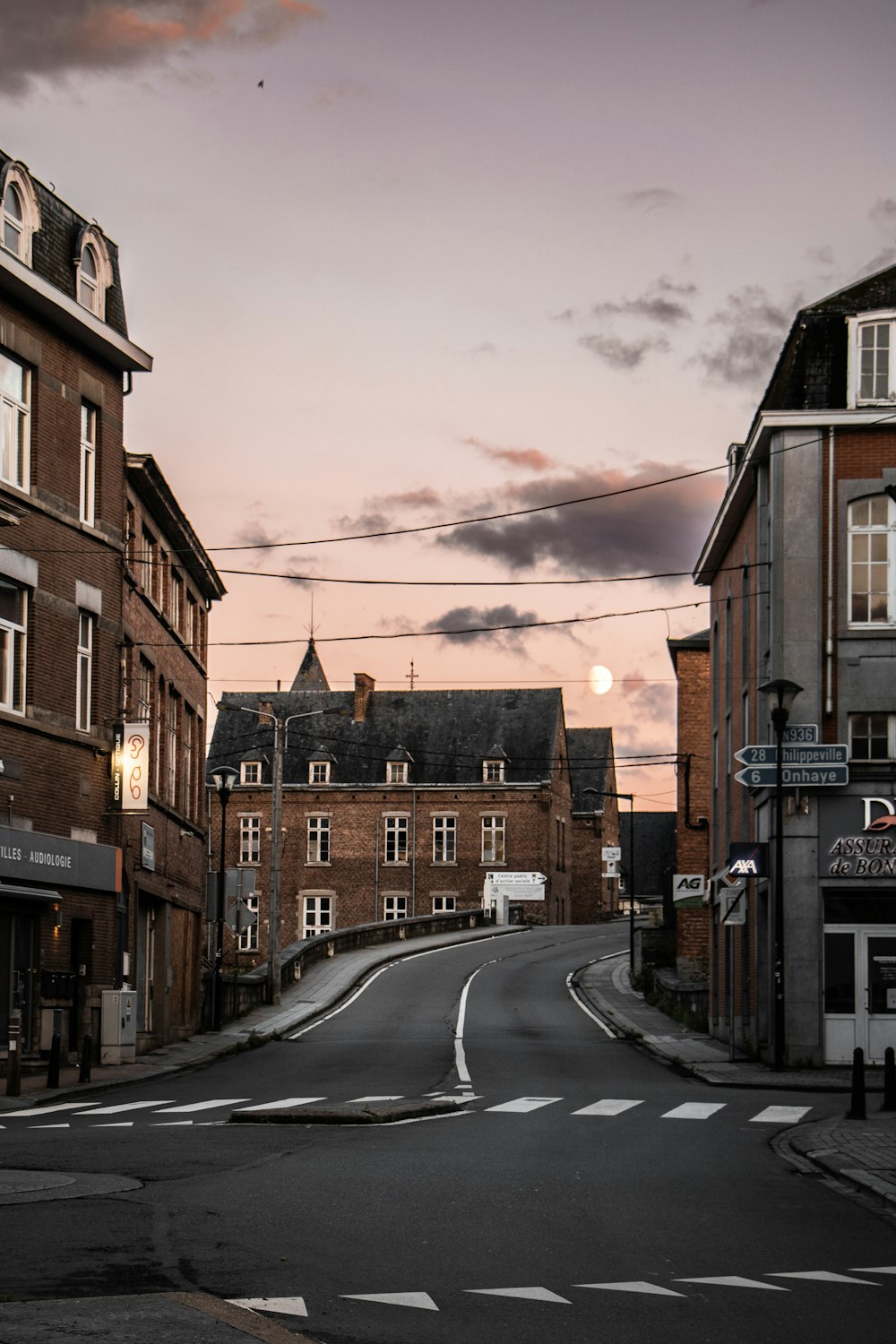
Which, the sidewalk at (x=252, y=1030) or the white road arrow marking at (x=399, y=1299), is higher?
the white road arrow marking at (x=399, y=1299)

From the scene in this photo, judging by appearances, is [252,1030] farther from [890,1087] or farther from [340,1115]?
[340,1115]

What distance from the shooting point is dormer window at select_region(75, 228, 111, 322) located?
98.7 feet

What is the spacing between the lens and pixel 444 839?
92812 millimetres

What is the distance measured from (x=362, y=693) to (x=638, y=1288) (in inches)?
3539

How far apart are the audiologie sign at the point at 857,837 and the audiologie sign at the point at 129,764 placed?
11273mm

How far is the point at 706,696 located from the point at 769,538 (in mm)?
21613

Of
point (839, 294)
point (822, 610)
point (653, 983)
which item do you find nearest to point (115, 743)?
point (822, 610)

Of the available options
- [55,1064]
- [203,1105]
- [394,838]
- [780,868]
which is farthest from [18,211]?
[394,838]

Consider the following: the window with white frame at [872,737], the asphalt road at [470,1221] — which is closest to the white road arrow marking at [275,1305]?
the asphalt road at [470,1221]

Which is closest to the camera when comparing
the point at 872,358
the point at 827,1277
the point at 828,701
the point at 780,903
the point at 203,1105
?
the point at 827,1277

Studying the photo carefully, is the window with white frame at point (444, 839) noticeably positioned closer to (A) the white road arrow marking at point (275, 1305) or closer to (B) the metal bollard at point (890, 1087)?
(B) the metal bollard at point (890, 1087)

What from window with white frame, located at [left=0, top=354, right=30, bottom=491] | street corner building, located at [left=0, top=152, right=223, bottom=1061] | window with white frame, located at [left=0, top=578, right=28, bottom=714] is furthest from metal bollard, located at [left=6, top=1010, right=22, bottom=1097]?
window with white frame, located at [left=0, top=354, right=30, bottom=491]

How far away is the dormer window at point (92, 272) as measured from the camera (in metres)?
30.1

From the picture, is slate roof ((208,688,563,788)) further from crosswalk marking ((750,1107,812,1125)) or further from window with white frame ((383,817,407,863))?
crosswalk marking ((750,1107,812,1125))
